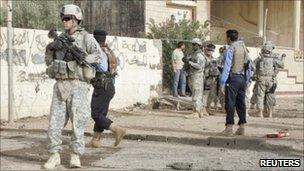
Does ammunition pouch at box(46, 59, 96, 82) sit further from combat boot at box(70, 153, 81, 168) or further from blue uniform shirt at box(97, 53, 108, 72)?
blue uniform shirt at box(97, 53, 108, 72)

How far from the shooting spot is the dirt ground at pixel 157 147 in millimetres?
7117

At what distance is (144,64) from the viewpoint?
15656mm

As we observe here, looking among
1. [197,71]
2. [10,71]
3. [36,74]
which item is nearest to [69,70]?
[10,71]

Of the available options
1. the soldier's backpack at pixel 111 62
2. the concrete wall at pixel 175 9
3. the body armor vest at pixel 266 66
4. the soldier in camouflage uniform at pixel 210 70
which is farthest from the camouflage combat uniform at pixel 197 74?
the concrete wall at pixel 175 9

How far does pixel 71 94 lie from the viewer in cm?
661

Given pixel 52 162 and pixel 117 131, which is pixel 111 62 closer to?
pixel 117 131

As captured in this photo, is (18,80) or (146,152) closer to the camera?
(146,152)

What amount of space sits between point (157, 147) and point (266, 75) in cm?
486

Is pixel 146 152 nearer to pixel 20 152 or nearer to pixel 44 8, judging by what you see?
pixel 20 152

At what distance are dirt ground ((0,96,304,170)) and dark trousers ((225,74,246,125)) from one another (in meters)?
0.42

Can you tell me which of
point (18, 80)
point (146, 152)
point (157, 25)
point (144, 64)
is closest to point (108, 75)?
point (146, 152)

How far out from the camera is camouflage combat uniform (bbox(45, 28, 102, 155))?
655 centimetres

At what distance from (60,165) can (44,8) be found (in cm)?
1300

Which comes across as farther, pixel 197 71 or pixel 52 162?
pixel 197 71
